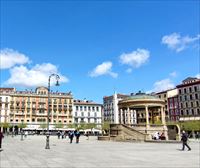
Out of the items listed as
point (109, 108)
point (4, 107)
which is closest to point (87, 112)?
point (109, 108)

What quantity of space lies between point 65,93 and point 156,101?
80.9 m

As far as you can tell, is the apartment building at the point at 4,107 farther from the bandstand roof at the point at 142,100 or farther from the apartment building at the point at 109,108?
the bandstand roof at the point at 142,100

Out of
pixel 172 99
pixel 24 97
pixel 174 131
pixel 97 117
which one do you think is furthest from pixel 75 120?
pixel 174 131

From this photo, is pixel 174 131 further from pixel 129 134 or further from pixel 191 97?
pixel 191 97

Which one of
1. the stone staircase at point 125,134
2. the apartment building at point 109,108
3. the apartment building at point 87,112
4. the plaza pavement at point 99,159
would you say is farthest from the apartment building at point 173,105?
the plaza pavement at point 99,159

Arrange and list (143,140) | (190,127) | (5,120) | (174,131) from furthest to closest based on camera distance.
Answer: (5,120)
(190,127)
(174,131)
(143,140)

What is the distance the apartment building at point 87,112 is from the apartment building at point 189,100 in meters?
42.4

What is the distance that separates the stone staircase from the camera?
130 ft

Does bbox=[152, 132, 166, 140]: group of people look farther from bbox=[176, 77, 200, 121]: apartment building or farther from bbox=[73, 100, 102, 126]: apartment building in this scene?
bbox=[73, 100, 102, 126]: apartment building

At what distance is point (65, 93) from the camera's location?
121125mm

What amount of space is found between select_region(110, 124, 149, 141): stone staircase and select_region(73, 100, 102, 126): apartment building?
82148mm

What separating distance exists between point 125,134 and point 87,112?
8637 centimetres

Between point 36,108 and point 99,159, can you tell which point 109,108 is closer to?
point 36,108

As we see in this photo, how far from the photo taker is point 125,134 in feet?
136
